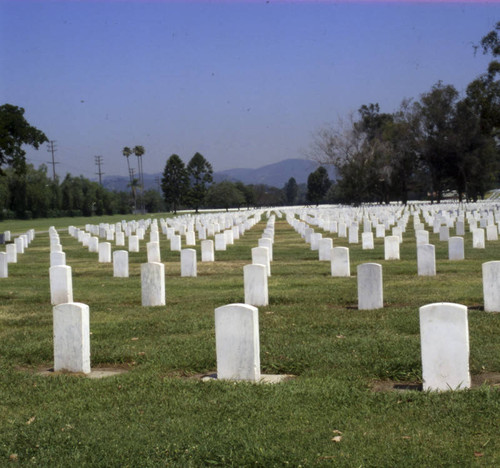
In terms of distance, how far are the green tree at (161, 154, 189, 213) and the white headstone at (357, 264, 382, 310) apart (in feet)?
297

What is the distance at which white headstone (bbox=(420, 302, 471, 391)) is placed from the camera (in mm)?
6699

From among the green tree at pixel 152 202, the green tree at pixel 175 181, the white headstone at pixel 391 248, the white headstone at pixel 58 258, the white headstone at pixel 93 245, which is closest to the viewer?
the white headstone at pixel 58 258

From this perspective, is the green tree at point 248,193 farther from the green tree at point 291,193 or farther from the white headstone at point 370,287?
the white headstone at point 370,287

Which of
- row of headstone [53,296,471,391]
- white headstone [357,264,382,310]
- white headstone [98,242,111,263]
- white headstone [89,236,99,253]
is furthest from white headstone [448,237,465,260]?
white headstone [89,236,99,253]

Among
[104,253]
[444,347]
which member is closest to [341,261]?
[444,347]

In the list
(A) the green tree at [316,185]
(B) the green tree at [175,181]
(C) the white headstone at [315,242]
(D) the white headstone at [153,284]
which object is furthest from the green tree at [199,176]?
(D) the white headstone at [153,284]

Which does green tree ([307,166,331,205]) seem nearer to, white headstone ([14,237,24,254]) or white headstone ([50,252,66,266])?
white headstone ([14,237,24,254])

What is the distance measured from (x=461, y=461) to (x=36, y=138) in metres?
30.7

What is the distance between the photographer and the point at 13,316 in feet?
39.4

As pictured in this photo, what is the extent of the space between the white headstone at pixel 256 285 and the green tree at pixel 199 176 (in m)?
90.5

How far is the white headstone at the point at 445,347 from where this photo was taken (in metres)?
6.70

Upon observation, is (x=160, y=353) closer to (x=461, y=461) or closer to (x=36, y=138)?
(x=461, y=461)

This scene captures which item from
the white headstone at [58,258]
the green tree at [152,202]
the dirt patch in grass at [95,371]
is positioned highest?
the green tree at [152,202]

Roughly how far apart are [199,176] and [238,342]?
325 feet
